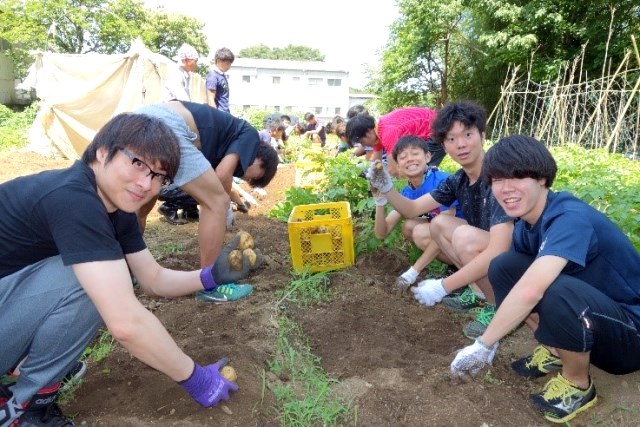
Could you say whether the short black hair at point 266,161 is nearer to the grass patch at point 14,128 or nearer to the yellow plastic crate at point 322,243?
the yellow plastic crate at point 322,243

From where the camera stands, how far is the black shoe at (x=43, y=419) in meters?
1.59

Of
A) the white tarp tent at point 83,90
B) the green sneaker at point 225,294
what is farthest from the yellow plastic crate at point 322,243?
the white tarp tent at point 83,90

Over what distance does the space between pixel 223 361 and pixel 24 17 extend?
25.0 metres

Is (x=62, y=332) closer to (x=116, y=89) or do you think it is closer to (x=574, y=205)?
(x=574, y=205)

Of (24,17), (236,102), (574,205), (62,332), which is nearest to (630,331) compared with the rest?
(574,205)

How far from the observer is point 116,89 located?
27.7ft

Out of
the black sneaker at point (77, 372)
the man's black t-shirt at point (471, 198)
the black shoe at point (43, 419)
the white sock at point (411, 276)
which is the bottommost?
the white sock at point (411, 276)

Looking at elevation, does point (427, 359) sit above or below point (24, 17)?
below

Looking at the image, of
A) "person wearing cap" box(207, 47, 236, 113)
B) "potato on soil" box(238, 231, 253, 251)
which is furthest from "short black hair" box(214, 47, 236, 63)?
"potato on soil" box(238, 231, 253, 251)

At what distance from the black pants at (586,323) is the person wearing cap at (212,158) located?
1.76 m

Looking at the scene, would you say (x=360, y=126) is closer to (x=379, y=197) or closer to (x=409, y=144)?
(x=409, y=144)

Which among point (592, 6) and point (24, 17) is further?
point (24, 17)

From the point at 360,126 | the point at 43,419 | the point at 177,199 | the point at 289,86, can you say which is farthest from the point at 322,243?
the point at 289,86

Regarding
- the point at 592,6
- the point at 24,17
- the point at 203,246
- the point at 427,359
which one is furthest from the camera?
the point at 24,17
